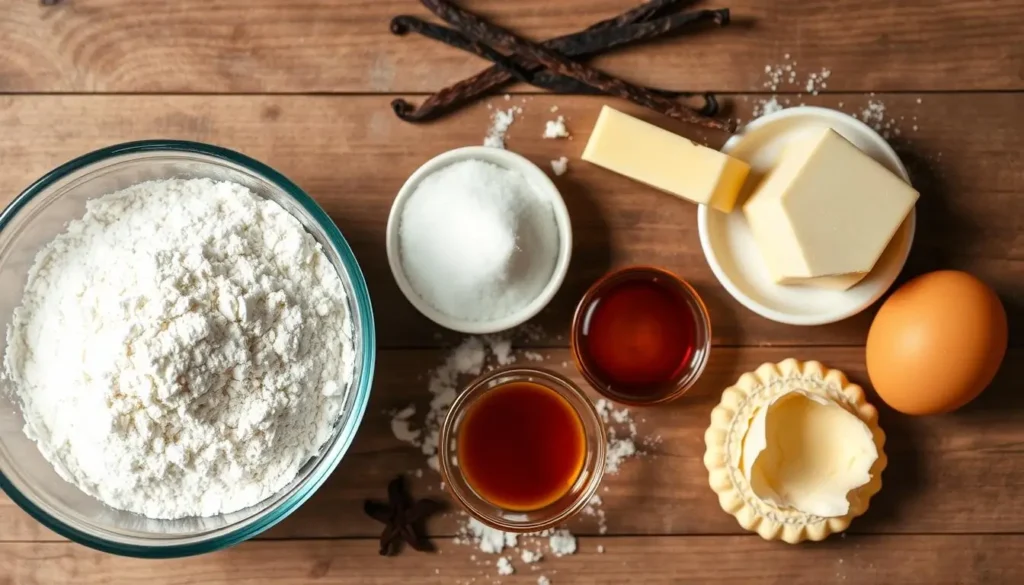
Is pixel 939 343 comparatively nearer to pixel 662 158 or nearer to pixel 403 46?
pixel 662 158

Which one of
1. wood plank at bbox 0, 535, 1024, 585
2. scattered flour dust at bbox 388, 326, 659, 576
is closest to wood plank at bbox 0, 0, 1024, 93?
scattered flour dust at bbox 388, 326, 659, 576

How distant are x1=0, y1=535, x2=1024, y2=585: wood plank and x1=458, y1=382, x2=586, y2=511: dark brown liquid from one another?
0.11m

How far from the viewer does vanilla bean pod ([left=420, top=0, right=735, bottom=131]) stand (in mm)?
1117

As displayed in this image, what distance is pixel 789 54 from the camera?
1.16 m

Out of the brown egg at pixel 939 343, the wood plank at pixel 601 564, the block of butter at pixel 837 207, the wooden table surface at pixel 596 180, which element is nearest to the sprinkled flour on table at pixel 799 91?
the wooden table surface at pixel 596 180

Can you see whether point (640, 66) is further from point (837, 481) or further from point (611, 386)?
point (837, 481)

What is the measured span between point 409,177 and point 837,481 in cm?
72

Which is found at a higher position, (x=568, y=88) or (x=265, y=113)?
(x=265, y=113)

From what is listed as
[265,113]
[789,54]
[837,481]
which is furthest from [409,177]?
[837,481]

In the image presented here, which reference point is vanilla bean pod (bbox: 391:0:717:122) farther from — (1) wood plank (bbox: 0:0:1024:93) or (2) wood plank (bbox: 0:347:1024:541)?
(2) wood plank (bbox: 0:347:1024:541)

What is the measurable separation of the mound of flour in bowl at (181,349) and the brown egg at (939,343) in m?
0.71

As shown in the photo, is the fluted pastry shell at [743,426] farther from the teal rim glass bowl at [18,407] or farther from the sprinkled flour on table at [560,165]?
the teal rim glass bowl at [18,407]

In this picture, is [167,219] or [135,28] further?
[135,28]

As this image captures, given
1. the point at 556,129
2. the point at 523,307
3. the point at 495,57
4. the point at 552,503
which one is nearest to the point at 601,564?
the point at 552,503
